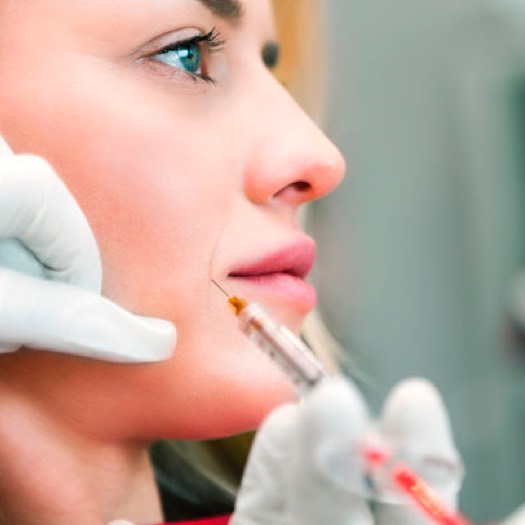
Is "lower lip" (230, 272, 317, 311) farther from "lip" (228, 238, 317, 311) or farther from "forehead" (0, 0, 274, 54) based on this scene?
"forehead" (0, 0, 274, 54)

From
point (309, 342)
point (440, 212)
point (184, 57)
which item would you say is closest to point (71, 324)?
point (184, 57)

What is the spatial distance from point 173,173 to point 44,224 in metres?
0.12

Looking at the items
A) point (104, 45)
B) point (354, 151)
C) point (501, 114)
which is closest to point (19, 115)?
point (104, 45)

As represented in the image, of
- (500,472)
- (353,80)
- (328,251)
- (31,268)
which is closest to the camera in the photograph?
(31,268)

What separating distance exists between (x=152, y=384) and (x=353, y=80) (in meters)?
1.34

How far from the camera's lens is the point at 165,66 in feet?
2.58

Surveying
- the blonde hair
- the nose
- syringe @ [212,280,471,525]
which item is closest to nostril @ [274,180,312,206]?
the nose

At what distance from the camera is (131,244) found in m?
0.75

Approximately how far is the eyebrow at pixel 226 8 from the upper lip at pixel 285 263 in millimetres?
194

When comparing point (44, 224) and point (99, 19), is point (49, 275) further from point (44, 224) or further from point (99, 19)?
point (99, 19)

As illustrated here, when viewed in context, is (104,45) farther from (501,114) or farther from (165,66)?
(501,114)

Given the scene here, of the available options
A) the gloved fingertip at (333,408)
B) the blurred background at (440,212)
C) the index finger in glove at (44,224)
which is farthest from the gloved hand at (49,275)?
the blurred background at (440,212)

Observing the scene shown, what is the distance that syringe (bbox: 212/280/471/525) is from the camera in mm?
561

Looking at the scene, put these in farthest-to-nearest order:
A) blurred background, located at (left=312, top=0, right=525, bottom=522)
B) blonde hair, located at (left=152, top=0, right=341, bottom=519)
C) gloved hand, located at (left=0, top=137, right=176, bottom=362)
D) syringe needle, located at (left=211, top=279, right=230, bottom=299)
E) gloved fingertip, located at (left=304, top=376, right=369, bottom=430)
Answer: blurred background, located at (left=312, top=0, right=525, bottom=522), blonde hair, located at (left=152, top=0, right=341, bottom=519), syringe needle, located at (left=211, top=279, right=230, bottom=299), gloved hand, located at (left=0, top=137, right=176, bottom=362), gloved fingertip, located at (left=304, top=376, right=369, bottom=430)
